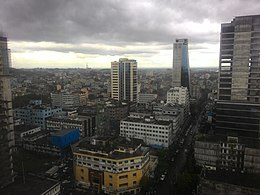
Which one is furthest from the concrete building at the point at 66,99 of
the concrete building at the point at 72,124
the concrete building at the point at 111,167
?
the concrete building at the point at 111,167

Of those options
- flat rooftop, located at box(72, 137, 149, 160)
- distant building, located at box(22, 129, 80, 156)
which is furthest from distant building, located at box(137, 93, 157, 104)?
flat rooftop, located at box(72, 137, 149, 160)

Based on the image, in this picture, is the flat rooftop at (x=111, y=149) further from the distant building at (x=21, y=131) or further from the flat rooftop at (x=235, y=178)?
the distant building at (x=21, y=131)

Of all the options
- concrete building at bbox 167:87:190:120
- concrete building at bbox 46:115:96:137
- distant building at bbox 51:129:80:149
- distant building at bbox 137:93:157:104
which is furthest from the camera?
distant building at bbox 137:93:157:104

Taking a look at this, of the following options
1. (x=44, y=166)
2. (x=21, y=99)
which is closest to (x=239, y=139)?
(x=44, y=166)

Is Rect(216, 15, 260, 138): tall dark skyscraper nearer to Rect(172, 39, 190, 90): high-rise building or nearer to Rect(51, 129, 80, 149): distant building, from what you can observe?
Rect(51, 129, 80, 149): distant building

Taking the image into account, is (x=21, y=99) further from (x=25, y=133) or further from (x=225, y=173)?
(x=225, y=173)

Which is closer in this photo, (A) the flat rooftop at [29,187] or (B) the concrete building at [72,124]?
(A) the flat rooftop at [29,187]

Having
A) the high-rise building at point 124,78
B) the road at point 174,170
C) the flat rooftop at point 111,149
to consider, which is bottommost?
the road at point 174,170

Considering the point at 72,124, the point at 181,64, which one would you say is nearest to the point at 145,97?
the point at 181,64
